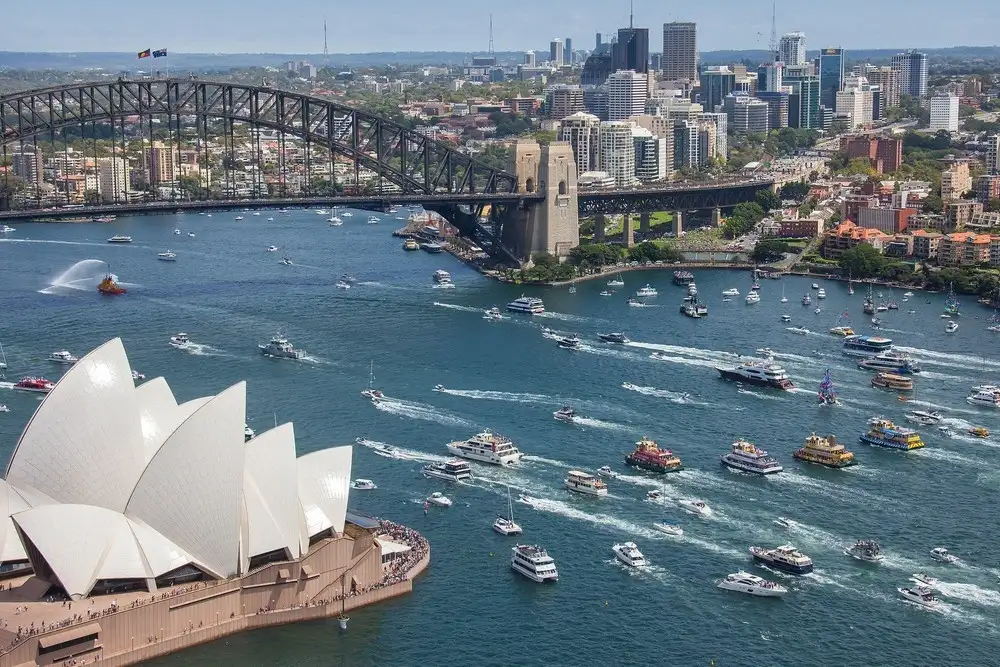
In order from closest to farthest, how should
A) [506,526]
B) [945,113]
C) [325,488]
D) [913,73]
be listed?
[325,488] < [506,526] < [945,113] < [913,73]

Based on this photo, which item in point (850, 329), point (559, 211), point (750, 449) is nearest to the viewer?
point (750, 449)

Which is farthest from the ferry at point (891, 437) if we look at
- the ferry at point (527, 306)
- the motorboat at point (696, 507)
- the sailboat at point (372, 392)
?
the ferry at point (527, 306)

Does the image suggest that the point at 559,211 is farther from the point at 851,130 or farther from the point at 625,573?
the point at 851,130

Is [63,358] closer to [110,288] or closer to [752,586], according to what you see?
[110,288]

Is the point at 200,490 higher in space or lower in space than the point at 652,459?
higher

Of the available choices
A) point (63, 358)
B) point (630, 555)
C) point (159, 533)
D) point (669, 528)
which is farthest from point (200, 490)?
point (63, 358)

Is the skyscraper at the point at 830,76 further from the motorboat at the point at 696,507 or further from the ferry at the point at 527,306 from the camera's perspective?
the motorboat at the point at 696,507

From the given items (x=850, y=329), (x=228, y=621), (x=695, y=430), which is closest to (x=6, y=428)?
(x=228, y=621)
